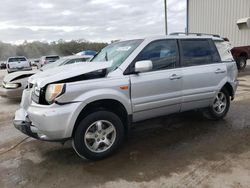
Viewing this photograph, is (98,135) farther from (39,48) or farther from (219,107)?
(39,48)

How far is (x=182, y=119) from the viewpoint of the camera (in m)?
5.99

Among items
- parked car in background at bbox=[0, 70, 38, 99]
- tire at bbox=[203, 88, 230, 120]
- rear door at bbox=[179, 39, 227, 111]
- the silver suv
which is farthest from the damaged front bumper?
parked car in background at bbox=[0, 70, 38, 99]

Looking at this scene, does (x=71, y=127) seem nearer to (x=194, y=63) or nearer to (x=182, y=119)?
(x=194, y=63)

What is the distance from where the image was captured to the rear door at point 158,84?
429 cm

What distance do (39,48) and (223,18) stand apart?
174 ft

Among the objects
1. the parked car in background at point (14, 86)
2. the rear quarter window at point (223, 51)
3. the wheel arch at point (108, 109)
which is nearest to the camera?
the wheel arch at point (108, 109)

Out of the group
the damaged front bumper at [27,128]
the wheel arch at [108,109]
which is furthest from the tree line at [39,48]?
the wheel arch at [108,109]

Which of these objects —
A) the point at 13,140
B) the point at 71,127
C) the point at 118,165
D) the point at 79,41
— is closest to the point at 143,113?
the point at 118,165

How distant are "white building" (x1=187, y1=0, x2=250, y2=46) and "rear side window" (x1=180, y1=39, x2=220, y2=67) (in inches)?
701

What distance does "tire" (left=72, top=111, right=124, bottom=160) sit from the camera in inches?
151

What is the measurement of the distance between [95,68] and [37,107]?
0.97 metres

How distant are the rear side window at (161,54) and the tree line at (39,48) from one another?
46.7m

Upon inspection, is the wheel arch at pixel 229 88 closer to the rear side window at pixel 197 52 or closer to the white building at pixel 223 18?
the rear side window at pixel 197 52

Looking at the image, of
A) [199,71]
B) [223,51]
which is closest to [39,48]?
[223,51]
